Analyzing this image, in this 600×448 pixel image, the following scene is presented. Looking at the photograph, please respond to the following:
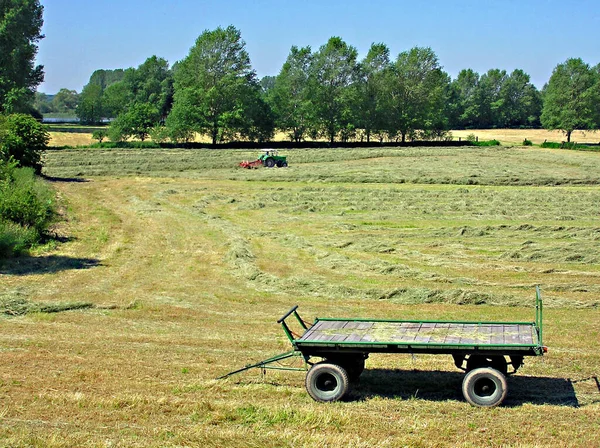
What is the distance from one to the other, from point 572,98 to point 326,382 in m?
103

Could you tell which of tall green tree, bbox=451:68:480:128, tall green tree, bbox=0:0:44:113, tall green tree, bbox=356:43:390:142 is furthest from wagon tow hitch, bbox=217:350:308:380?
tall green tree, bbox=451:68:480:128

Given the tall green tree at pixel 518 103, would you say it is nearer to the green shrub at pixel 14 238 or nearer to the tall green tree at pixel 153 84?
the tall green tree at pixel 153 84

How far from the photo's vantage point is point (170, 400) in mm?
10922

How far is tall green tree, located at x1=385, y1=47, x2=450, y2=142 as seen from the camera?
95500 mm

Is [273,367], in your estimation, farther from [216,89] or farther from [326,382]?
[216,89]

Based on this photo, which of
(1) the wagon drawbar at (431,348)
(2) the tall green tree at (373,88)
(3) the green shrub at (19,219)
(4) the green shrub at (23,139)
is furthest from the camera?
(2) the tall green tree at (373,88)

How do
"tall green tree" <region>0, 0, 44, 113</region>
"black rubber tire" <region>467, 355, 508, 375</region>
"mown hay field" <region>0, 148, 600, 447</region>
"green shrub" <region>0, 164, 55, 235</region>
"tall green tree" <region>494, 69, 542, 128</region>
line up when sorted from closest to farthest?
"mown hay field" <region>0, 148, 600, 447</region>, "black rubber tire" <region>467, 355, 508, 375</region>, "green shrub" <region>0, 164, 55, 235</region>, "tall green tree" <region>0, 0, 44, 113</region>, "tall green tree" <region>494, 69, 542, 128</region>

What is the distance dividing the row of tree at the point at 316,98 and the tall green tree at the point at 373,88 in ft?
0.46

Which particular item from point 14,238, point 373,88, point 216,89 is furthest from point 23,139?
point 373,88

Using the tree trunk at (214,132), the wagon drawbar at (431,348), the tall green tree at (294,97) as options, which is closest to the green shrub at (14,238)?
the wagon drawbar at (431,348)

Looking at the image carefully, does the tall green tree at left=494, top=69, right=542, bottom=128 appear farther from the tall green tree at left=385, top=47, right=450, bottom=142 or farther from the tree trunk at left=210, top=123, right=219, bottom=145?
the tree trunk at left=210, top=123, right=219, bottom=145

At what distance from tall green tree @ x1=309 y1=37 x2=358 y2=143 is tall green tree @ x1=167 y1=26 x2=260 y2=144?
35.3ft

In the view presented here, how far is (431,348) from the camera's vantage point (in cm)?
1027

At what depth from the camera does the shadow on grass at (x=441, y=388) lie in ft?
35.8
